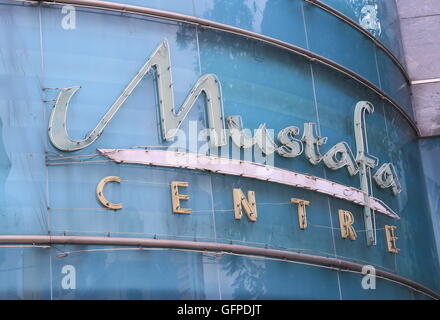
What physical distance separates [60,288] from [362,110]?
769 centimetres

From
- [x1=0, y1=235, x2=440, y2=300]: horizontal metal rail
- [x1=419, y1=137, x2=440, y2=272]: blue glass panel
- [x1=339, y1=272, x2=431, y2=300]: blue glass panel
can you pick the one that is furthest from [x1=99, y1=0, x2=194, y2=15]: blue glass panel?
[x1=419, y1=137, x2=440, y2=272]: blue glass panel

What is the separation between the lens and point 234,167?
57.5 ft

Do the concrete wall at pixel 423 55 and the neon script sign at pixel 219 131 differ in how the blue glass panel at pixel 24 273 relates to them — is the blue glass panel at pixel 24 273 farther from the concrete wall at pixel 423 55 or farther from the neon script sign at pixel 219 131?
the concrete wall at pixel 423 55

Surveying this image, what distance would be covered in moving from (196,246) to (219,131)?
2064 millimetres

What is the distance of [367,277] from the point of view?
63.0 feet

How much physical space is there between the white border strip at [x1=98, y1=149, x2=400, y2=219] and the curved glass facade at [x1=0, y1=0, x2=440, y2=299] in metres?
0.11

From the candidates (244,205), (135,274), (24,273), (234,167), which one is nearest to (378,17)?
(234,167)

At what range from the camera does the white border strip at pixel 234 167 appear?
16.5 metres

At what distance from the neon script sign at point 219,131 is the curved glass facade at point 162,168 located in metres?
0.11

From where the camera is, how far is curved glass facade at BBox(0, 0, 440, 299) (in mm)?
15680

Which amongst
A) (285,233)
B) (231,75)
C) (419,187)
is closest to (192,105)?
(231,75)

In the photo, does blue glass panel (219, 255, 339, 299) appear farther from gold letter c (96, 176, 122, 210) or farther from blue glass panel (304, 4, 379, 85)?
blue glass panel (304, 4, 379, 85)

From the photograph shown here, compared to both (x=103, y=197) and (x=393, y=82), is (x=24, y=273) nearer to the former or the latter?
(x=103, y=197)
